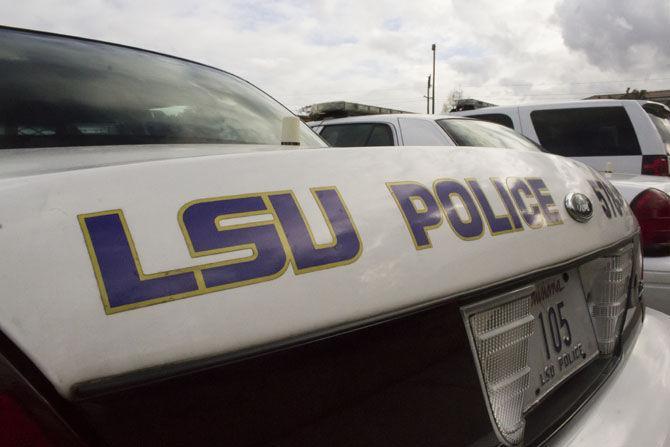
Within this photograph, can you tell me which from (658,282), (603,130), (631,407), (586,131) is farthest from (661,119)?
(631,407)

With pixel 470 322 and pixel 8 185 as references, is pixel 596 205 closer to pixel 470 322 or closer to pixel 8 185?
pixel 470 322

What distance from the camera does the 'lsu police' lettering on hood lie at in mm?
667

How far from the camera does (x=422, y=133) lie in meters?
4.12

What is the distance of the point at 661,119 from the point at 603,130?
2.28ft

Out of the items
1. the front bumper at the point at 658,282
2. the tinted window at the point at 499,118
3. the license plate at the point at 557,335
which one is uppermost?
the tinted window at the point at 499,118

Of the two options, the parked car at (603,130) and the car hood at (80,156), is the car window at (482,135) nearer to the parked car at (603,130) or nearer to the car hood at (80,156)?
the parked car at (603,130)

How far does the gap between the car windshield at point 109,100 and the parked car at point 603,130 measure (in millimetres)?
4806

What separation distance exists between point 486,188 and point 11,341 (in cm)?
88

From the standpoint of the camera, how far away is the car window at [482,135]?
11.9 ft

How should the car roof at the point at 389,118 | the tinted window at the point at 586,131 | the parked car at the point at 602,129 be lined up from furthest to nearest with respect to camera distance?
1. the tinted window at the point at 586,131
2. the parked car at the point at 602,129
3. the car roof at the point at 389,118

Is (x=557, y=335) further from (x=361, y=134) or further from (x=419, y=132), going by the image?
(x=361, y=134)

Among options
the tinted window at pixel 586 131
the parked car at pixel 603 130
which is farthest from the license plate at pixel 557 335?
the tinted window at pixel 586 131

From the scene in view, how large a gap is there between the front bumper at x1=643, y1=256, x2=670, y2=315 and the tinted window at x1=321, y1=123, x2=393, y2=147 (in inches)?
92.2

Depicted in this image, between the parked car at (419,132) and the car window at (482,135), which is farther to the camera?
the parked car at (419,132)
